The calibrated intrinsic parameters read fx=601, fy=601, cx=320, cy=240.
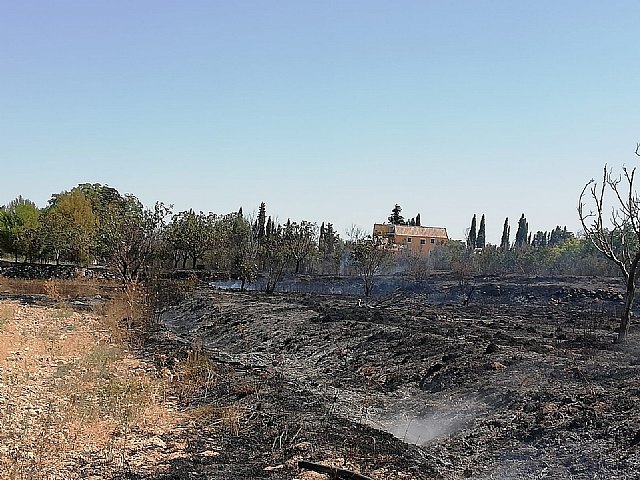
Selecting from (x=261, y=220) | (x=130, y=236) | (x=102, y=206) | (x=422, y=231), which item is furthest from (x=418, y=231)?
(x=130, y=236)

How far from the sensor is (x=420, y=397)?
1445 centimetres

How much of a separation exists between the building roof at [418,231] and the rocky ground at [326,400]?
2239 inches

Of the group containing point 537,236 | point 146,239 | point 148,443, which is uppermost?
point 537,236

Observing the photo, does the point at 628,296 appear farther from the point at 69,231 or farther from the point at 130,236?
the point at 69,231

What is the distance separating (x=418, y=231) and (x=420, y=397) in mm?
72222

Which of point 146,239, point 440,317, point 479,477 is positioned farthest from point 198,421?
point 146,239

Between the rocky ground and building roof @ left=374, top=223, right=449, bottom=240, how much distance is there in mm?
56864

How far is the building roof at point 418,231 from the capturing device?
8188cm

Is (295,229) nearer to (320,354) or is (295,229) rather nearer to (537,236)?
(320,354)

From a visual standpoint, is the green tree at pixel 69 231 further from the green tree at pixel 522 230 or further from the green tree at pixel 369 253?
the green tree at pixel 522 230

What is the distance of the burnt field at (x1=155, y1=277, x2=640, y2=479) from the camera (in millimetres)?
10250

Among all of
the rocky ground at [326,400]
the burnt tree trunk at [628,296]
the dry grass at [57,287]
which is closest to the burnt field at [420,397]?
the rocky ground at [326,400]

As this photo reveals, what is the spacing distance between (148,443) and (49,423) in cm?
233

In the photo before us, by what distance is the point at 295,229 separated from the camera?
43156 millimetres
